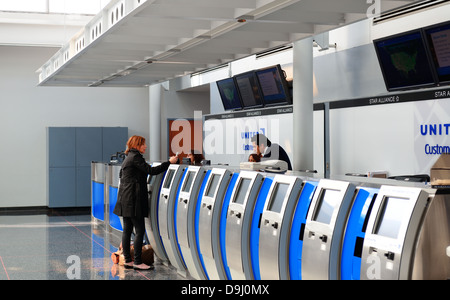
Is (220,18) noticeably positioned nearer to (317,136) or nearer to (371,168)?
(371,168)

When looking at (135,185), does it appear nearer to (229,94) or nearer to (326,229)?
(326,229)

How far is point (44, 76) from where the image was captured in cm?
1091

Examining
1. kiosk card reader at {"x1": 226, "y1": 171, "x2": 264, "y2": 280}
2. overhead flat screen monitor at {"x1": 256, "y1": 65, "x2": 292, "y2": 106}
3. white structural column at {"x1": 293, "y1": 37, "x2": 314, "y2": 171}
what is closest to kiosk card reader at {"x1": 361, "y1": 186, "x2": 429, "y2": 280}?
kiosk card reader at {"x1": 226, "y1": 171, "x2": 264, "y2": 280}

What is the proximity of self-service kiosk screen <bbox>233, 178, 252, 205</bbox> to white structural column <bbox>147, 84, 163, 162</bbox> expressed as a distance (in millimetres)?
9624

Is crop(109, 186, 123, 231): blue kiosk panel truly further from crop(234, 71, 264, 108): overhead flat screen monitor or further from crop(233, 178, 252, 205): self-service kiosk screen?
crop(233, 178, 252, 205): self-service kiosk screen

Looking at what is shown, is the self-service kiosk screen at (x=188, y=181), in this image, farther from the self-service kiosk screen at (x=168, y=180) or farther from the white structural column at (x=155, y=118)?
the white structural column at (x=155, y=118)

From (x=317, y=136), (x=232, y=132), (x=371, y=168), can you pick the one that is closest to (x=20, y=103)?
(x=232, y=132)

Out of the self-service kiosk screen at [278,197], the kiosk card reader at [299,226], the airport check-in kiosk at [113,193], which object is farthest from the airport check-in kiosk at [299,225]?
the airport check-in kiosk at [113,193]

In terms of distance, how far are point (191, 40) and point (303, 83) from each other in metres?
1.82

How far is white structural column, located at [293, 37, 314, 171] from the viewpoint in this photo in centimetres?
779

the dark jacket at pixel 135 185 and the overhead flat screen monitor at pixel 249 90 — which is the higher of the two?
the overhead flat screen monitor at pixel 249 90

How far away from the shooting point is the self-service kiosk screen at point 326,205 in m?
3.84

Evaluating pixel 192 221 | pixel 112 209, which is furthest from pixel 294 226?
pixel 112 209

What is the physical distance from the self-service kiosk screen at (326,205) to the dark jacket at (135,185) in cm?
330
